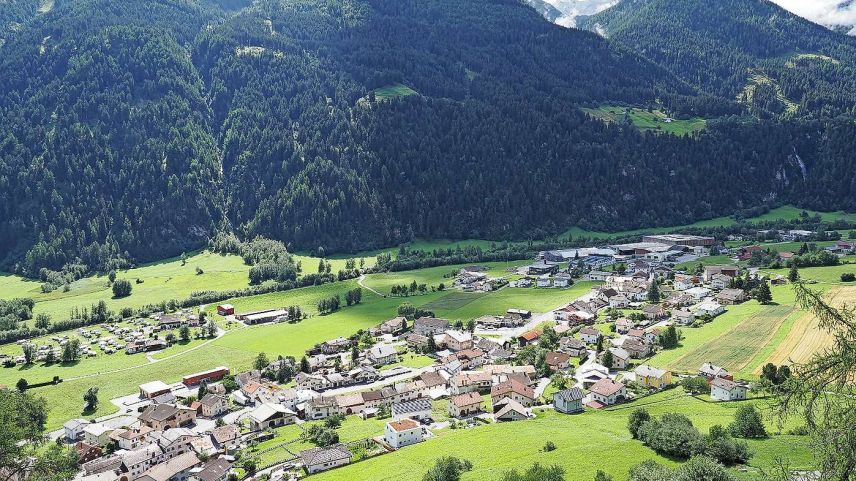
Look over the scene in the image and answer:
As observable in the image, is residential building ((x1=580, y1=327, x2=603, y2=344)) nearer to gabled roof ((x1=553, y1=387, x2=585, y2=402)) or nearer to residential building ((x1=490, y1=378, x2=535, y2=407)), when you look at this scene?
residential building ((x1=490, y1=378, x2=535, y2=407))

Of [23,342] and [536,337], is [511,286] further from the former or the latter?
[23,342]

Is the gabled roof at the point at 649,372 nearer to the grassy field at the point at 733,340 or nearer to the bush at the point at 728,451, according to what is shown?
the grassy field at the point at 733,340

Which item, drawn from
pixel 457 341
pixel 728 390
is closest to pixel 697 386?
pixel 728 390

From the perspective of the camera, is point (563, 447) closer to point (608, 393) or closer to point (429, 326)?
point (608, 393)

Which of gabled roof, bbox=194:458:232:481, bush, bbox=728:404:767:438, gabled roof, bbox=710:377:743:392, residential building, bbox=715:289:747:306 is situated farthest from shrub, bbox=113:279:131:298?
bush, bbox=728:404:767:438

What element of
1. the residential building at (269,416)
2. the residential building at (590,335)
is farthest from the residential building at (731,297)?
the residential building at (269,416)

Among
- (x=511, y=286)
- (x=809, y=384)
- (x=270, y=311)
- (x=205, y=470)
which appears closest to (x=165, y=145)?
(x=270, y=311)
